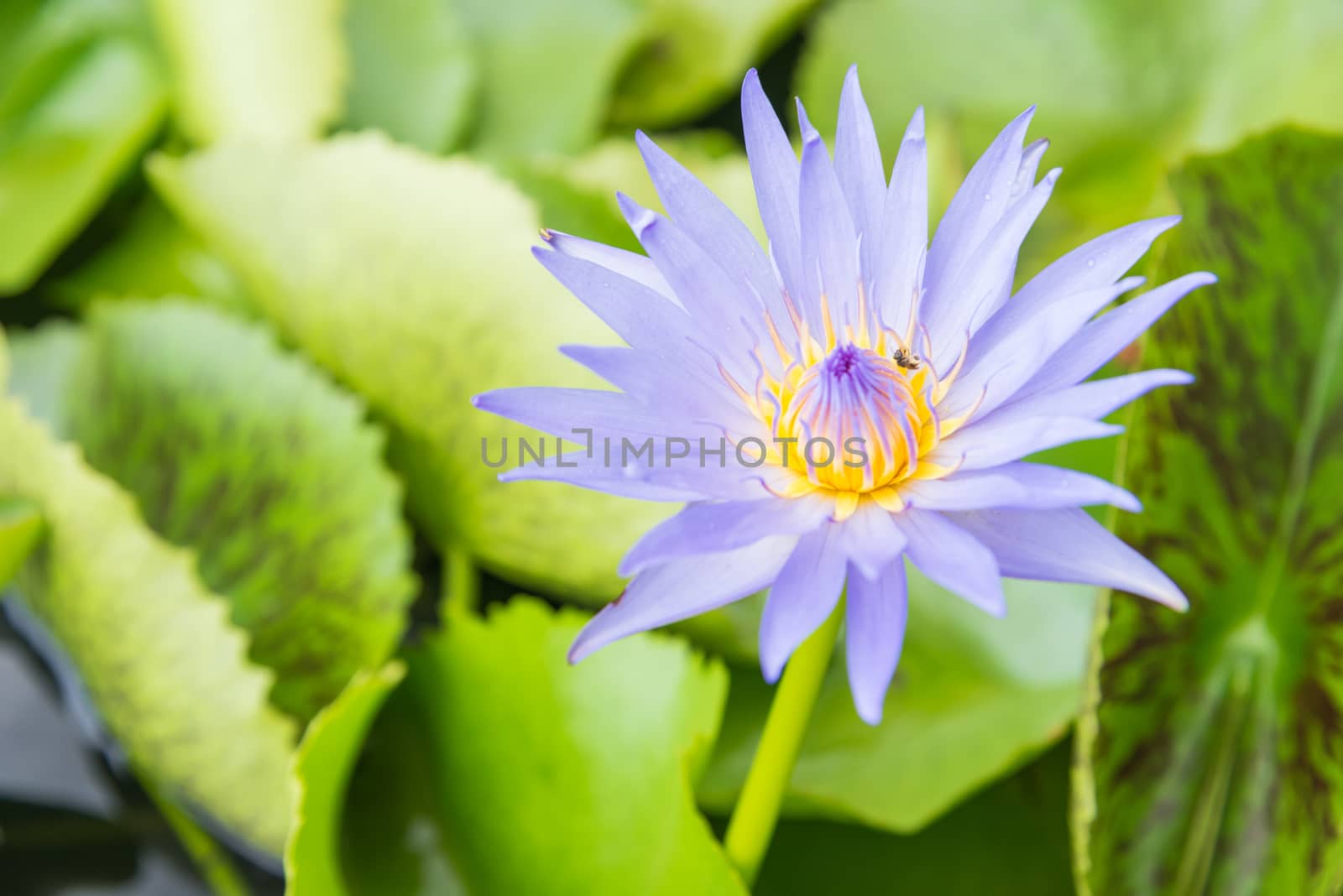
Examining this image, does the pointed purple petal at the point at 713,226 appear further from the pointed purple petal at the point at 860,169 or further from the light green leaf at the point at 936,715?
the light green leaf at the point at 936,715

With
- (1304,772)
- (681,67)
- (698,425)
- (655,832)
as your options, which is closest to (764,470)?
(698,425)

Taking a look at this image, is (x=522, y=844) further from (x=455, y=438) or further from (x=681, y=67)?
(x=681, y=67)

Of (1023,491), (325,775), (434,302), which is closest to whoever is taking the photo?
(1023,491)

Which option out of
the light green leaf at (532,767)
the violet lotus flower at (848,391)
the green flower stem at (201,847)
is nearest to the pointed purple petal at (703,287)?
the violet lotus flower at (848,391)

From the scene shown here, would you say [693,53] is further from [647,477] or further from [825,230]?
[647,477]

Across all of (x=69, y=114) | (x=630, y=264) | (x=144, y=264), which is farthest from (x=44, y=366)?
(x=630, y=264)

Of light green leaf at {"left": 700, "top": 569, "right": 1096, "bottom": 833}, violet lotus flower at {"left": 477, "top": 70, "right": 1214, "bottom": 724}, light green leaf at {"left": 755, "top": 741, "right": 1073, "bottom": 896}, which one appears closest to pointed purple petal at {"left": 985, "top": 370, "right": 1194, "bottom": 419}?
violet lotus flower at {"left": 477, "top": 70, "right": 1214, "bottom": 724}
